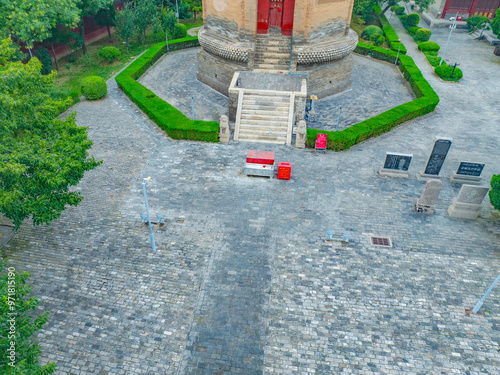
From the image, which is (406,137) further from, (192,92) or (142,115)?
(142,115)

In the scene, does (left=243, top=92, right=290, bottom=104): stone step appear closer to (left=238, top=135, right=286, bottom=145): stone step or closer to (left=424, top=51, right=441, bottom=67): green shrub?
(left=238, top=135, right=286, bottom=145): stone step

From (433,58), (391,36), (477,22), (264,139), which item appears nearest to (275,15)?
(264,139)

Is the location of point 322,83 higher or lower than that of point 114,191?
higher

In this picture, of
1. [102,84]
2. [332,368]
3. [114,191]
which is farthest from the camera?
[102,84]

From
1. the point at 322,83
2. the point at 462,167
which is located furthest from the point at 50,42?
the point at 462,167

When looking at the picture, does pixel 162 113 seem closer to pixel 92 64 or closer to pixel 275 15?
pixel 275 15

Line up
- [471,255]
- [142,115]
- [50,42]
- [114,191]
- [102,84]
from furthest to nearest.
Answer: [50,42] → [102,84] → [142,115] → [114,191] → [471,255]

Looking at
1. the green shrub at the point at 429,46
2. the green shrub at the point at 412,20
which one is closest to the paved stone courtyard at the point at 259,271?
the green shrub at the point at 429,46
